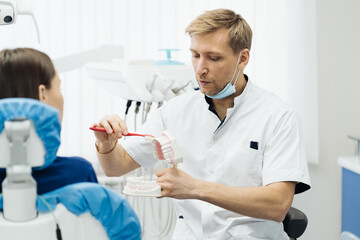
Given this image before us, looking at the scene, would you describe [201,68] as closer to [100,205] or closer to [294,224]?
[294,224]

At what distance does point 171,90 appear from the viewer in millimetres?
2148

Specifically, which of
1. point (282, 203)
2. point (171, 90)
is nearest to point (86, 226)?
point (282, 203)

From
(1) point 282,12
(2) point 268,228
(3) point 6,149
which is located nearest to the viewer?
(3) point 6,149

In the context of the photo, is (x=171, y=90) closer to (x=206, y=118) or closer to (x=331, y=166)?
(x=206, y=118)

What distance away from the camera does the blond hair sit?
1.75 m

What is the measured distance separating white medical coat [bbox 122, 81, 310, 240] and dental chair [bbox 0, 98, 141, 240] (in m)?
0.65

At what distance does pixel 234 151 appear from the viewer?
5.78ft

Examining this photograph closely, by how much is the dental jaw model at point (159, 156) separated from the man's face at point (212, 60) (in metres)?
0.42

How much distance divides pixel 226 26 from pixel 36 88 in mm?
775

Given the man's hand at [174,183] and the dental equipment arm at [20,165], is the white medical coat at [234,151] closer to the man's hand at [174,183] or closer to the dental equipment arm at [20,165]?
the man's hand at [174,183]

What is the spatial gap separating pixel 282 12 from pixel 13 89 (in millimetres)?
1940

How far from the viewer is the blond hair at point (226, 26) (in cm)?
175

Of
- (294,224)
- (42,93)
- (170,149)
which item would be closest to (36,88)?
(42,93)

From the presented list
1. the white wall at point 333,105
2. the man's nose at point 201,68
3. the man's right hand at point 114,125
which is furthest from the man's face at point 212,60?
the white wall at point 333,105
